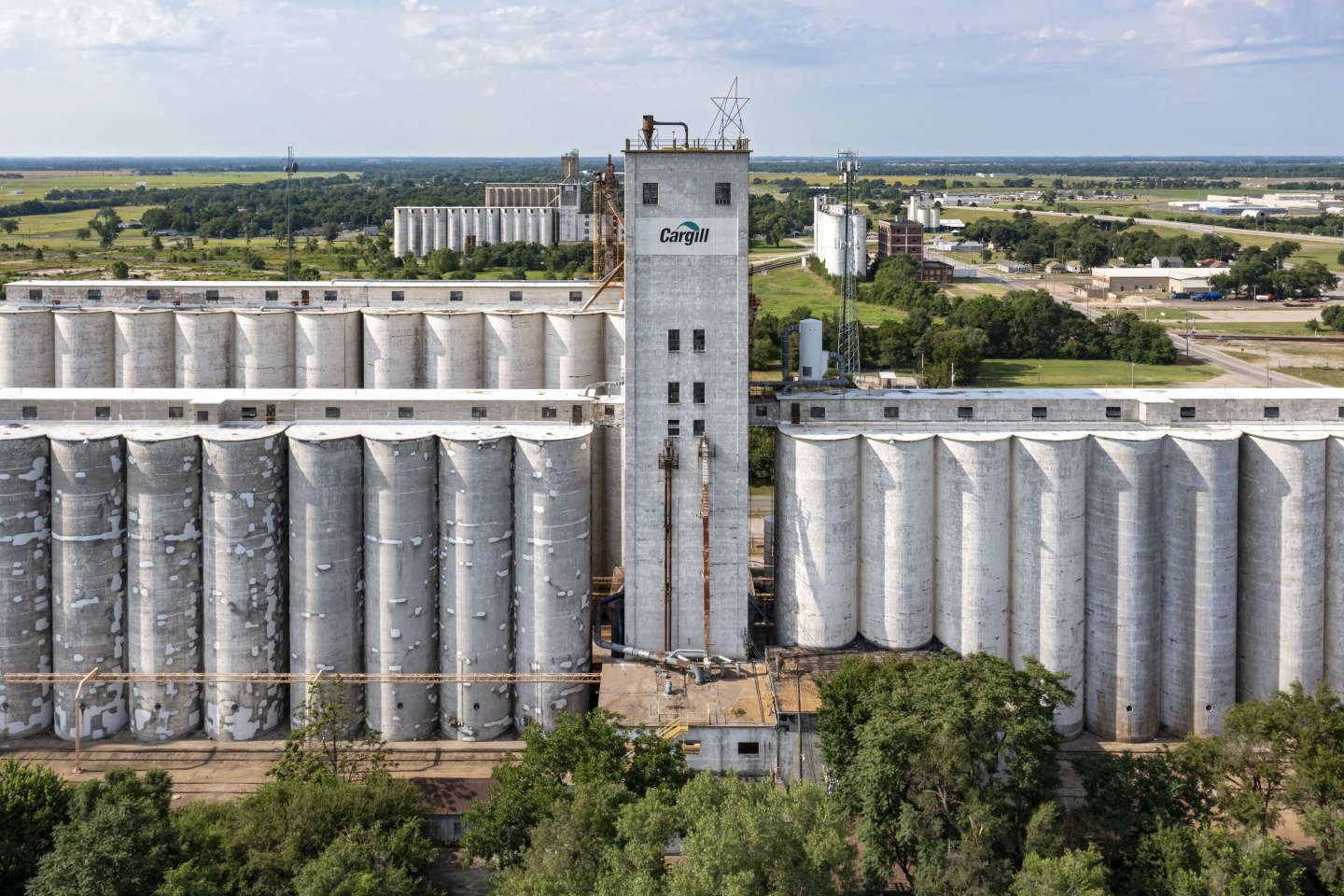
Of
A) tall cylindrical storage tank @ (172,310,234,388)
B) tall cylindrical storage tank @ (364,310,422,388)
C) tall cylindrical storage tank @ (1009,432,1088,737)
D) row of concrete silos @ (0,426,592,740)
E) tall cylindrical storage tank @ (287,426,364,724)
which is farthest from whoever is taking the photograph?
tall cylindrical storage tank @ (172,310,234,388)

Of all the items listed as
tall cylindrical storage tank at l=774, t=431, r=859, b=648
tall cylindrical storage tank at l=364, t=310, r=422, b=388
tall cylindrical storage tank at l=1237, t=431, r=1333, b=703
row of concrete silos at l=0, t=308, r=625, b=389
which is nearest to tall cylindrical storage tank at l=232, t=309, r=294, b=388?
row of concrete silos at l=0, t=308, r=625, b=389

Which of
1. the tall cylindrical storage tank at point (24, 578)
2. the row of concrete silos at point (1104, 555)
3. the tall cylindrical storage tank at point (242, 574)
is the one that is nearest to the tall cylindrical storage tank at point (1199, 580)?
the row of concrete silos at point (1104, 555)

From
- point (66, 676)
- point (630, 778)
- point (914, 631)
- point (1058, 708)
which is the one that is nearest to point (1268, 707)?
point (1058, 708)

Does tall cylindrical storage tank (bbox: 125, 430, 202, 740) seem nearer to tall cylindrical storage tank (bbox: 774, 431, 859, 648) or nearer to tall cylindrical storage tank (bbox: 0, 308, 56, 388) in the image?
tall cylindrical storage tank (bbox: 0, 308, 56, 388)

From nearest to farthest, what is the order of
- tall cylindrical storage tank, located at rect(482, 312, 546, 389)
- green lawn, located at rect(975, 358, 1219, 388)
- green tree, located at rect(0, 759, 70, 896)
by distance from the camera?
green tree, located at rect(0, 759, 70, 896) < tall cylindrical storage tank, located at rect(482, 312, 546, 389) < green lawn, located at rect(975, 358, 1219, 388)

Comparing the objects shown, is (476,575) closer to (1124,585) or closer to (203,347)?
(1124,585)

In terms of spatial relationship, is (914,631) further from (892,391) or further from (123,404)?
(123,404)

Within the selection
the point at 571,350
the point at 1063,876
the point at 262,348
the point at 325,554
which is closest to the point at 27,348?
the point at 262,348
